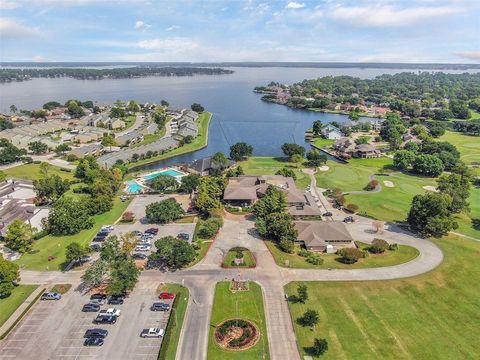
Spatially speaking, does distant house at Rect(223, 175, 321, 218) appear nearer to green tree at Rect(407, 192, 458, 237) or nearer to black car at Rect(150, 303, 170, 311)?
green tree at Rect(407, 192, 458, 237)

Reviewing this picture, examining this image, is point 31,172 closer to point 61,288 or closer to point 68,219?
point 68,219

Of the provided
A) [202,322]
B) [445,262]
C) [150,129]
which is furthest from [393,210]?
[150,129]

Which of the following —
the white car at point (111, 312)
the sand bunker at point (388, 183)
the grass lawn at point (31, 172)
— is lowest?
the white car at point (111, 312)

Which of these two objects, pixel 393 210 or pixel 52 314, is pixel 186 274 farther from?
pixel 393 210

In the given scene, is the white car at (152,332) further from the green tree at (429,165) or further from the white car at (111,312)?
the green tree at (429,165)

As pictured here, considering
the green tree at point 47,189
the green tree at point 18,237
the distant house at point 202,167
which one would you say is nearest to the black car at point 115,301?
the green tree at point 18,237

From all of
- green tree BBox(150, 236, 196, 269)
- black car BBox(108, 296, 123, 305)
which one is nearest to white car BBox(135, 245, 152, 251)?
green tree BBox(150, 236, 196, 269)

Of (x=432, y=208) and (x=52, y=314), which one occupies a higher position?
(x=432, y=208)
